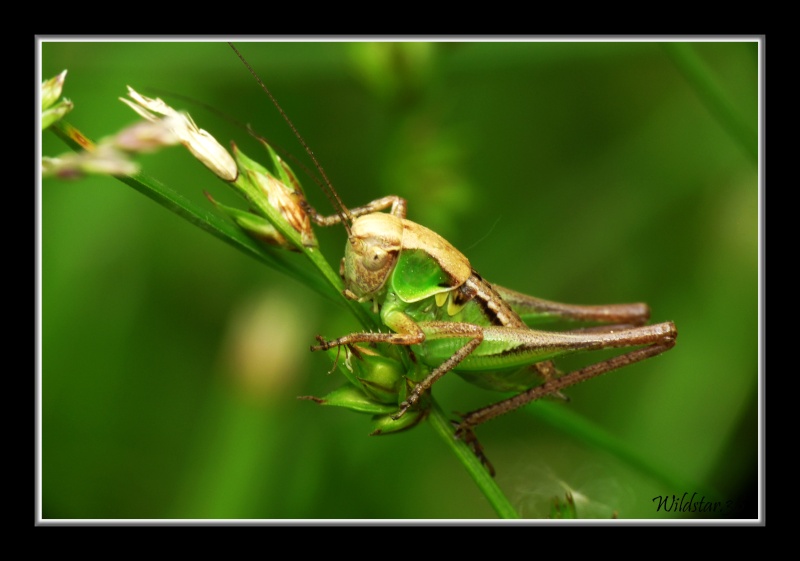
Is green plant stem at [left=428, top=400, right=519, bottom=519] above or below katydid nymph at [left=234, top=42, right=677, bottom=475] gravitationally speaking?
below

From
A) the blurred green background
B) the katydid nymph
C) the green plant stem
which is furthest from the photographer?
the blurred green background

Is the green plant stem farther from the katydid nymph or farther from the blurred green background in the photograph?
the blurred green background

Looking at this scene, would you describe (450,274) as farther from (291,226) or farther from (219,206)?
(219,206)

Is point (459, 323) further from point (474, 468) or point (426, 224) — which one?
point (426, 224)

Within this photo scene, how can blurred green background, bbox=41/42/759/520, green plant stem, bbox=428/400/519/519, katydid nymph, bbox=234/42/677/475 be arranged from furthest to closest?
blurred green background, bbox=41/42/759/520 → katydid nymph, bbox=234/42/677/475 → green plant stem, bbox=428/400/519/519

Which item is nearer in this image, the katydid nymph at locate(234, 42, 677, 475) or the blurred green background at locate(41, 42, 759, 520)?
the katydid nymph at locate(234, 42, 677, 475)

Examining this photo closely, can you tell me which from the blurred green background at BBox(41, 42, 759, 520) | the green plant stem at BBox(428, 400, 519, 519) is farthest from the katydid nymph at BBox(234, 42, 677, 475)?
the blurred green background at BBox(41, 42, 759, 520)

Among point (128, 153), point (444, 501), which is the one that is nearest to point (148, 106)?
point (128, 153)
